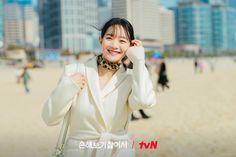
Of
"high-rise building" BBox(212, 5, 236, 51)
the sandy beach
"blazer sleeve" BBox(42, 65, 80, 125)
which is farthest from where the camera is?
"high-rise building" BBox(212, 5, 236, 51)

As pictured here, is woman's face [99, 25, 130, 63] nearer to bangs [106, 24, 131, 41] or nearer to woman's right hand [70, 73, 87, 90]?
bangs [106, 24, 131, 41]

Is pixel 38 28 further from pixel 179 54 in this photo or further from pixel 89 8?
pixel 179 54

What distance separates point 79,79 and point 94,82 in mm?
84

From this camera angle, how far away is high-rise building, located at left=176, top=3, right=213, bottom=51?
443 feet

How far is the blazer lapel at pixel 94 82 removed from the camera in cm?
202

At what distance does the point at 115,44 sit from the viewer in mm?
2088

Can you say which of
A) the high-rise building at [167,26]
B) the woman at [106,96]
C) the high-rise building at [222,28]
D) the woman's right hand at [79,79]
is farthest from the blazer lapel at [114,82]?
the high-rise building at [222,28]

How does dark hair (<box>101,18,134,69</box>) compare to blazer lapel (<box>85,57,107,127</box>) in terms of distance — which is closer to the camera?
blazer lapel (<box>85,57,107,127</box>)

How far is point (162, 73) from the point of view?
13.9 meters

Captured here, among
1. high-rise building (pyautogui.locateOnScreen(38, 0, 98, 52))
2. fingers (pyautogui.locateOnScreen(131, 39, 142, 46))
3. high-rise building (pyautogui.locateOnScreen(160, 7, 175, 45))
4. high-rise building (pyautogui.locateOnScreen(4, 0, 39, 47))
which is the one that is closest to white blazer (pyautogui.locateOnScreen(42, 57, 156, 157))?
fingers (pyautogui.locateOnScreen(131, 39, 142, 46))

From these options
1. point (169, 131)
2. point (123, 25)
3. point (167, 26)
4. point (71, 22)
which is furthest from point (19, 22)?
point (123, 25)

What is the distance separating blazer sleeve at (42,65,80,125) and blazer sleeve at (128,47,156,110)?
0.28m

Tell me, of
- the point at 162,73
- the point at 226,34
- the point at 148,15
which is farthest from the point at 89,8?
the point at 162,73

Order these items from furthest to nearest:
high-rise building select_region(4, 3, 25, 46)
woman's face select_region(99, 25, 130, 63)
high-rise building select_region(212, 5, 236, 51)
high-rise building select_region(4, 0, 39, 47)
Answer: high-rise building select_region(212, 5, 236, 51) < high-rise building select_region(4, 3, 25, 46) < high-rise building select_region(4, 0, 39, 47) < woman's face select_region(99, 25, 130, 63)
